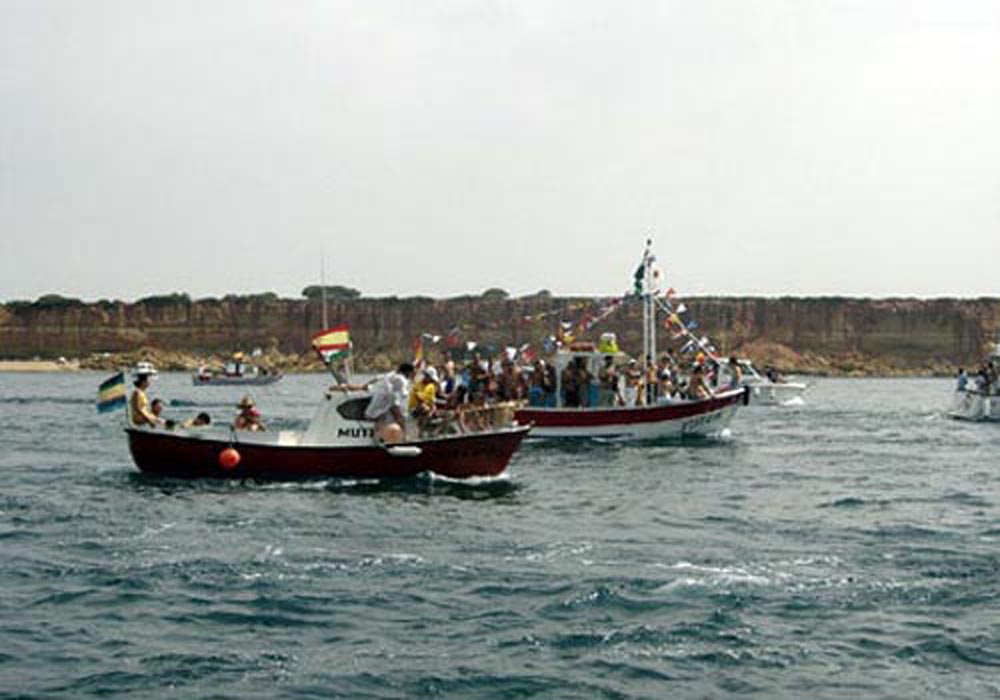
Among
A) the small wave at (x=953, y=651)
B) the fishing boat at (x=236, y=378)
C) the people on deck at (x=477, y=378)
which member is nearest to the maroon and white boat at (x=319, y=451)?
the people on deck at (x=477, y=378)

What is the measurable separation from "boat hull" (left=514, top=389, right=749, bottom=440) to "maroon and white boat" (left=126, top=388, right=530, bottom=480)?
12.4m

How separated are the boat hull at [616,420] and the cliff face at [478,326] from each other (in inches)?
4414

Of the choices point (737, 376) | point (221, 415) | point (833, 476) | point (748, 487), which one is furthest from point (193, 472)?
point (221, 415)

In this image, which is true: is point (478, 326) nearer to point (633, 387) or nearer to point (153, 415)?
point (633, 387)

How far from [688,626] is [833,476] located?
1764 cm

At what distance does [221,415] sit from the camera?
6125cm

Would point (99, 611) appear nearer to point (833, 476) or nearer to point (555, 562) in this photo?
point (555, 562)

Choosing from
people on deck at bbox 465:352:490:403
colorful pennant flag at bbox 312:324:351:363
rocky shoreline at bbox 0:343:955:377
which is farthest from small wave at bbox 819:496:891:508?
rocky shoreline at bbox 0:343:955:377

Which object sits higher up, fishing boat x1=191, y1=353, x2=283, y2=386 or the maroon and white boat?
the maroon and white boat

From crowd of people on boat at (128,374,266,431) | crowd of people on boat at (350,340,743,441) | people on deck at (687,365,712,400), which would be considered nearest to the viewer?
crowd of people on boat at (128,374,266,431)

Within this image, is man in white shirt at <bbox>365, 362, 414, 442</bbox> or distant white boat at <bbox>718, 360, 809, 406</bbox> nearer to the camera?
man in white shirt at <bbox>365, 362, 414, 442</bbox>

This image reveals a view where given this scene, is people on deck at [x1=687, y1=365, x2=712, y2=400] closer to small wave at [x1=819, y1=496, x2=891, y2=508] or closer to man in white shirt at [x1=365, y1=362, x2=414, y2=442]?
small wave at [x1=819, y1=496, x2=891, y2=508]

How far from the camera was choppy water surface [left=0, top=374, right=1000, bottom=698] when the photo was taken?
14.2 m

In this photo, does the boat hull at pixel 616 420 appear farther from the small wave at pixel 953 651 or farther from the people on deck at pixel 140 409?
the small wave at pixel 953 651
